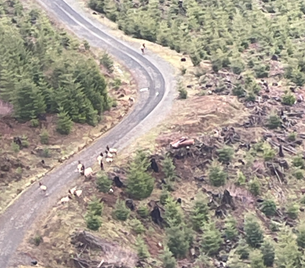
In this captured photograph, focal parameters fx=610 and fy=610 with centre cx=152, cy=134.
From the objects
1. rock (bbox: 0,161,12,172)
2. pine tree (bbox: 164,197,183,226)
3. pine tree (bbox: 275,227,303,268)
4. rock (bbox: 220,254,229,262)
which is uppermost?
rock (bbox: 0,161,12,172)

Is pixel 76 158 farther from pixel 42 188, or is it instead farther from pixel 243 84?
pixel 243 84

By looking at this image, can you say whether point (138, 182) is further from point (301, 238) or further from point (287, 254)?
point (301, 238)

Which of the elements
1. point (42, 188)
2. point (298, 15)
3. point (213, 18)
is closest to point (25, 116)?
point (42, 188)

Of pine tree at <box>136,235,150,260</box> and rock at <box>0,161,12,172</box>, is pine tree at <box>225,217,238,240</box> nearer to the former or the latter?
pine tree at <box>136,235,150,260</box>

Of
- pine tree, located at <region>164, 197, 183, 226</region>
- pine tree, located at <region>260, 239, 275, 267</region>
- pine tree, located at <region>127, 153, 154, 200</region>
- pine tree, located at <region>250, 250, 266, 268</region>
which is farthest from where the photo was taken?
pine tree, located at <region>127, 153, 154, 200</region>

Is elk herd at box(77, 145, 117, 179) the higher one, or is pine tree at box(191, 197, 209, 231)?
elk herd at box(77, 145, 117, 179)

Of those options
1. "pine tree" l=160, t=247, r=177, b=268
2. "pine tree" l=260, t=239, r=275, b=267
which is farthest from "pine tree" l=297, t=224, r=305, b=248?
"pine tree" l=160, t=247, r=177, b=268
